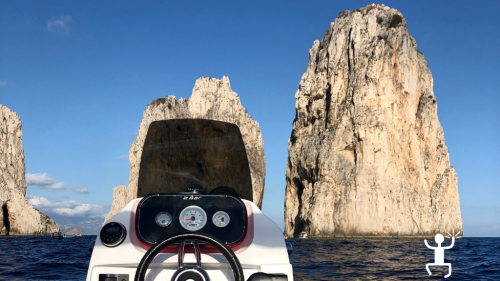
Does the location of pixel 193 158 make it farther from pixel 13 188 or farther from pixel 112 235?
pixel 13 188

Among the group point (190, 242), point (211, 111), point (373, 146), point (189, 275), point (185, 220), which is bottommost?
point (189, 275)

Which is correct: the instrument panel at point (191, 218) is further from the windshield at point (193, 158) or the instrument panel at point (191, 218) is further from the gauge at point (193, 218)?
the windshield at point (193, 158)

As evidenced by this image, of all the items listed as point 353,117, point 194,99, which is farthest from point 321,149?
point 194,99

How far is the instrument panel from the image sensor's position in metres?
3.17

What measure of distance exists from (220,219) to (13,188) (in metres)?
81.2

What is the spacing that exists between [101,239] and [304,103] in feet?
225

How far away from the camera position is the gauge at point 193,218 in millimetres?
3174

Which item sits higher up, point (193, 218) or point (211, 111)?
point (211, 111)

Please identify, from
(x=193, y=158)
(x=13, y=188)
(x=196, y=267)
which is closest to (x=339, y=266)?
(x=193, y=158)

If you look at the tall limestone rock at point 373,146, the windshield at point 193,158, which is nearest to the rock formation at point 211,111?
the tall limestone rock at point 373,146

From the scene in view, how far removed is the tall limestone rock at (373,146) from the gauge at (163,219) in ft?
176

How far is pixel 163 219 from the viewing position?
10.5 ft

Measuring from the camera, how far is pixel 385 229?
54188 mm

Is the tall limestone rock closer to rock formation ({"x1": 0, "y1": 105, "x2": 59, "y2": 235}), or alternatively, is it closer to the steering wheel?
rock formation ({"x1": 0, "y1": 105, "x2": 59, "y2": 235})
